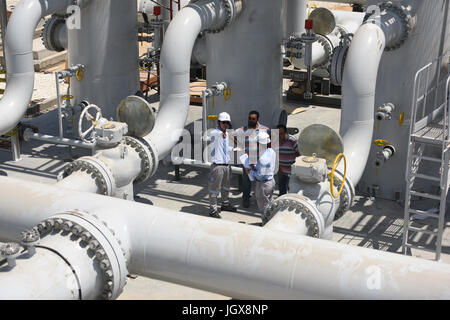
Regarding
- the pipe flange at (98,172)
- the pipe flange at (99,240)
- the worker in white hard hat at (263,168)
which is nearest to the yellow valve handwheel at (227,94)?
the worker in white hard hat at (263,168)

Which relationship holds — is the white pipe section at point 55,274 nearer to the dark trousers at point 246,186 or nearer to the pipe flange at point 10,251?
the pipe flange at point 10,251

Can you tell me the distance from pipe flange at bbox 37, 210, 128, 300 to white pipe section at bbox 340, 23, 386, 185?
4196 mm

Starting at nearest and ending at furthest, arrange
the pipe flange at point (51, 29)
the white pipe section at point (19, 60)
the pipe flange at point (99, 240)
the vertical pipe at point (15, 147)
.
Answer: the pipe flange at point (99, 240) < the white pipe section at point (19, 60) < the vertical pipe at point (15, 147) < the pipe flange at point (51, 29)

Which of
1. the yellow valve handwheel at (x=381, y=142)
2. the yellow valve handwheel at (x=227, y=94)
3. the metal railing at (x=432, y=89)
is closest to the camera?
the metal railing at (x=432, y=89)

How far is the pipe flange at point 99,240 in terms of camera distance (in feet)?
16.3

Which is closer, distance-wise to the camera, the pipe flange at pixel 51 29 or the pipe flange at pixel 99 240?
the pipe flange at pixel 99 240

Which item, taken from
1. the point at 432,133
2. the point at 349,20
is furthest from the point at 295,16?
the point at 432,133

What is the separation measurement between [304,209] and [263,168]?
96.0 inches

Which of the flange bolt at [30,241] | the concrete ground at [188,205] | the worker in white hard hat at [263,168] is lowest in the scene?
the concrete ground at [188,205]

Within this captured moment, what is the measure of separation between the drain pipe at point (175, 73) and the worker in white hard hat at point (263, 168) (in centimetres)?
129

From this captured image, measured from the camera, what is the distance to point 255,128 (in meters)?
9.83
